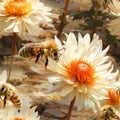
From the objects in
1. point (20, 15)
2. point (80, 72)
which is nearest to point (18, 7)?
point (20, 15)

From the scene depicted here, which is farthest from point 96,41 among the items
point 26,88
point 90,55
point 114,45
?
point 114,45

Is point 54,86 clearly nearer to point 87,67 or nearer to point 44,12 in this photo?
point 87,67

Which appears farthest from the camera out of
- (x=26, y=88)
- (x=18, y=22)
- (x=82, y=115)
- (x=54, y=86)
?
(x=26, y=88)

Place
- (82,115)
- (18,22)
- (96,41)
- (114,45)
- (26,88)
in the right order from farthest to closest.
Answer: (114,45) → (26,88) → (82,115) → (18,22) → (96,41)

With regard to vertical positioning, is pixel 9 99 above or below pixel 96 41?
below

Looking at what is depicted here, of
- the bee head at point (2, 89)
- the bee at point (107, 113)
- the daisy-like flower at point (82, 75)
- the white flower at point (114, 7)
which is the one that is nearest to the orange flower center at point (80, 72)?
the daisy-like flower at point (82, 75)

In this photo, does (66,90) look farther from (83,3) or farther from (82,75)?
(83,3)
